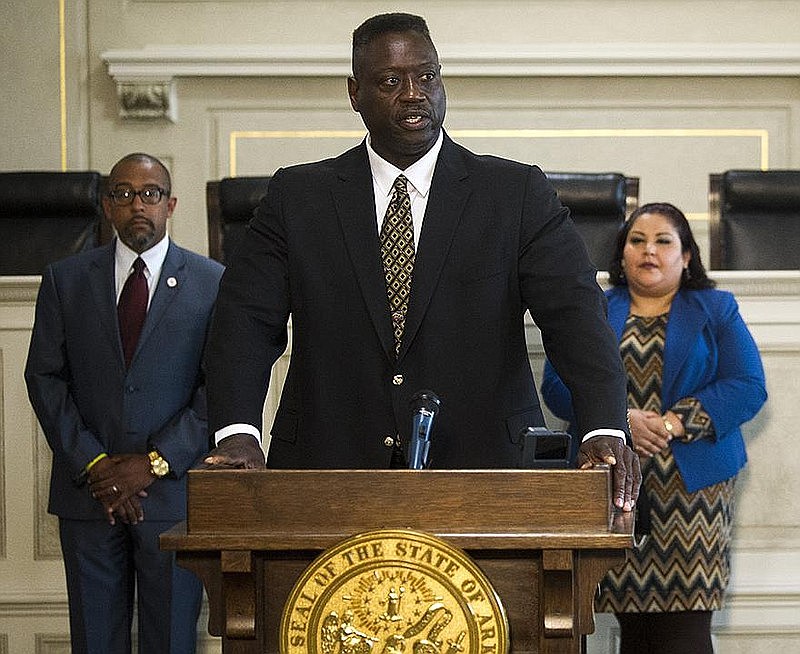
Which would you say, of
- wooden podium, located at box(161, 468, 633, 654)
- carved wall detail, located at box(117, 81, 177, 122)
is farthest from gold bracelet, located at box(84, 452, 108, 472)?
carved wall detail, located at box(117, 81, 177, 122)

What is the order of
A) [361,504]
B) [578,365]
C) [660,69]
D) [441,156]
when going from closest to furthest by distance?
[361,504] < [578,365] < [441,156] < [660,69]

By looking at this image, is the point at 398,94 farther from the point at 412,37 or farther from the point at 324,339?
the point at 324,339

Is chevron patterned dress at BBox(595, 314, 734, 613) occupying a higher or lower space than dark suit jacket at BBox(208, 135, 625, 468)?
lower

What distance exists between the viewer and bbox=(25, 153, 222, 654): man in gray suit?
3.08 meters

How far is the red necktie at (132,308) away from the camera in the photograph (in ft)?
10.5

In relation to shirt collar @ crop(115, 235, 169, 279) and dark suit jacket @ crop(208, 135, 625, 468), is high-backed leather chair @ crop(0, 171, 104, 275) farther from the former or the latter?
dark suit jacket @ crop(208, 135, 625, 468)

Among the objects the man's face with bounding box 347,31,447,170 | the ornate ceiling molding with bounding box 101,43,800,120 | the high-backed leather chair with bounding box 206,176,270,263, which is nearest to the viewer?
the man's face with bounding box 347,31,447,170

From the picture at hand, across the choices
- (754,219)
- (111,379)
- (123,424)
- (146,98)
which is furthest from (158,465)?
(146,98)

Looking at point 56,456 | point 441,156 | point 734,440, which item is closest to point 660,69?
point 734,440

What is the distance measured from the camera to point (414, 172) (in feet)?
6.73

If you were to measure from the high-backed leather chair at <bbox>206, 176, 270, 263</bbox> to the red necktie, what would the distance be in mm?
690

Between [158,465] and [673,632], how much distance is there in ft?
3.94

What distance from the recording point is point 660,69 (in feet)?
17.6

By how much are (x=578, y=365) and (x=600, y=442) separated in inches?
6.9
